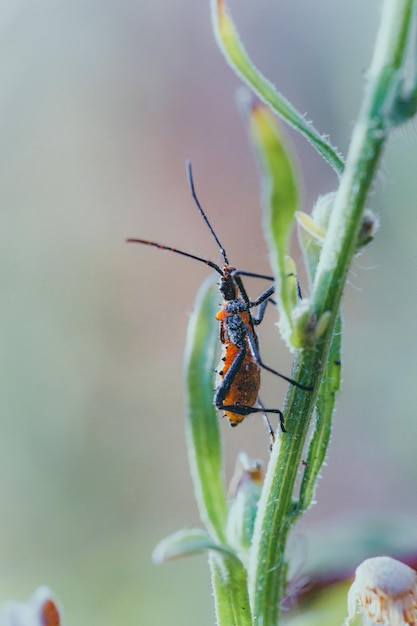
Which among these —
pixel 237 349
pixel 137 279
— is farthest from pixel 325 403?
pixel 137 279

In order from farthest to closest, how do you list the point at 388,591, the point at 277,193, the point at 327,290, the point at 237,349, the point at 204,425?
the point at 237,349 < the point at 204,425 < the point at 388,591 < the point at 327,290 < the point at 277,193

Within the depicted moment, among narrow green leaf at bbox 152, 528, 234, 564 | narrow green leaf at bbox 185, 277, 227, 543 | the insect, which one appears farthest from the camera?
the insect

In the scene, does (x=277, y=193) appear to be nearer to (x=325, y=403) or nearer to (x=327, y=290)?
(x=327, y=290)

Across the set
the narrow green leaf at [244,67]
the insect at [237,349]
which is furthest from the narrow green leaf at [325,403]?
the insect at [237,349]

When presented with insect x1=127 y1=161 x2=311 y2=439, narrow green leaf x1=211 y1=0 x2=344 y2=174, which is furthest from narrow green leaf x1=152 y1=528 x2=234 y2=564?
narrow green leaf x1=211 y1=0 x2=344 y2=174

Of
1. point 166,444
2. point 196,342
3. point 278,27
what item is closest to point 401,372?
point 166,444

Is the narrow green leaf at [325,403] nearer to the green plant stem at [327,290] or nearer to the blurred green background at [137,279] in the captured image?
the green plant stem at [327,290]

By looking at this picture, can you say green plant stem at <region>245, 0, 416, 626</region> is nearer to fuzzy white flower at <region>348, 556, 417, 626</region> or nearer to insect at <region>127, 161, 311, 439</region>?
fuzzy white flower at <region>348, 556, 417, 626</region>
